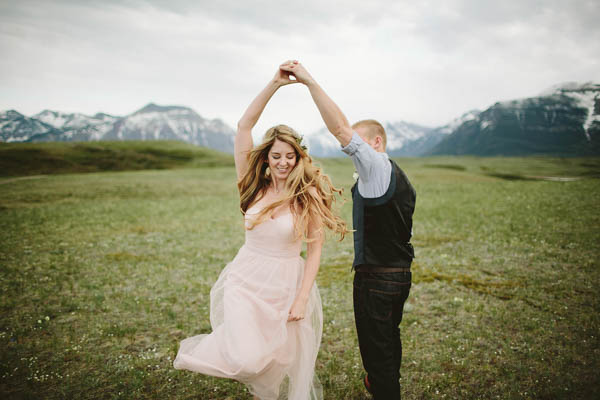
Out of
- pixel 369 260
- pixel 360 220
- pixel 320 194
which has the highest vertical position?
pixel 320 194

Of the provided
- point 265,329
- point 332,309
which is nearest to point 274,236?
point 265,329

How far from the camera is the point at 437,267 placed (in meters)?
13.0

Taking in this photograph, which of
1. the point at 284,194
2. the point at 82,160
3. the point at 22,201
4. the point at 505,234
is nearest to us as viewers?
the point at 284,194

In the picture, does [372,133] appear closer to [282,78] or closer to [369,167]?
[369,167]

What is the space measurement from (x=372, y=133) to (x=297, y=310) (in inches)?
108

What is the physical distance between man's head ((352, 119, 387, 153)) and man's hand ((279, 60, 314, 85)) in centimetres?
98

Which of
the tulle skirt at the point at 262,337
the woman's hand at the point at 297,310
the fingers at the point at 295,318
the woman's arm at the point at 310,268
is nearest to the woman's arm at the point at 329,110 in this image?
the woman's arm at the point at 310,268

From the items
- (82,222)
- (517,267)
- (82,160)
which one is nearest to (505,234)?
(517,267)

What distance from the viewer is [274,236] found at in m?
4.66

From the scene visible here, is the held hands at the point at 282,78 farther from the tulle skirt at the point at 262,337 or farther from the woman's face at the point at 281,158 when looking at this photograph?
the tulle skirt at the point at 262,337

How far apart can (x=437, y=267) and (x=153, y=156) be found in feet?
355

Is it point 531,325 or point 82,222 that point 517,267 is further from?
point 82,222

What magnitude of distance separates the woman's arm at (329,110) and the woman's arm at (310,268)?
47.7 inches

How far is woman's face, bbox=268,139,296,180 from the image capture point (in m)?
4.62
